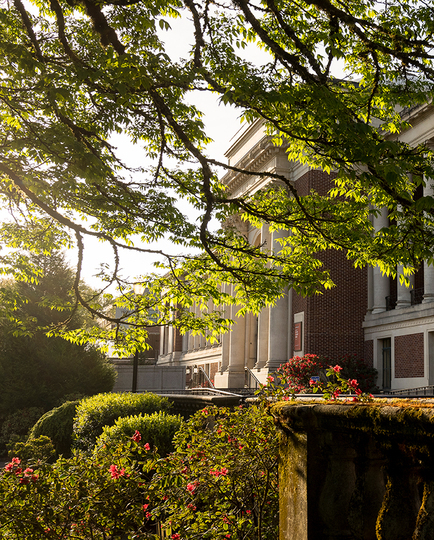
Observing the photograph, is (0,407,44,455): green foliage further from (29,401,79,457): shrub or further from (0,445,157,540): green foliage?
(0,445,157,540): green foliage

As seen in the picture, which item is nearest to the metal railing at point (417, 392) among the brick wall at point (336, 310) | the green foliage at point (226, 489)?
the brick wall at point (336, 310)

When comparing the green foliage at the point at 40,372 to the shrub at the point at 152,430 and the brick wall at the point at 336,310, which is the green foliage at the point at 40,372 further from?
the shrub at the point at 152,430

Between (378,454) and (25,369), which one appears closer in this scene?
(378,454)

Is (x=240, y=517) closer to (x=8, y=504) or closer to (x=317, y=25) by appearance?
(x=8, y=504)

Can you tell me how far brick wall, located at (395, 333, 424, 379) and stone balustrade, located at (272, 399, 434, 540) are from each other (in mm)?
21433

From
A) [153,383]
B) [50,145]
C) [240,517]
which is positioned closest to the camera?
[240,517]

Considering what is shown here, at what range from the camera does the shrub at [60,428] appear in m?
15.7

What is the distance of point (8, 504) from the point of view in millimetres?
4277

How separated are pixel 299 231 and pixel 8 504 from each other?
20.6 feet

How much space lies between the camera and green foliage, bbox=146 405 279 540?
13.1ft

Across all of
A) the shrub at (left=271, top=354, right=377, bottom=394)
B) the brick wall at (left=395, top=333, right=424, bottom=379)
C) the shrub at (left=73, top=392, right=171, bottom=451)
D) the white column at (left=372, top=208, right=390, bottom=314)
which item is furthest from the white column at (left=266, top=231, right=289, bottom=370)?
the shrub at (left=73, top=392, right=171, bottom=451)

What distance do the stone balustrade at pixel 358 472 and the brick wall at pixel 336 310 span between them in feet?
79.1

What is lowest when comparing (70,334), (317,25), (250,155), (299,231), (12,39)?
Answer: (70,334)

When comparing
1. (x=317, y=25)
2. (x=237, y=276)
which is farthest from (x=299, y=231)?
(x=317, y=25)
